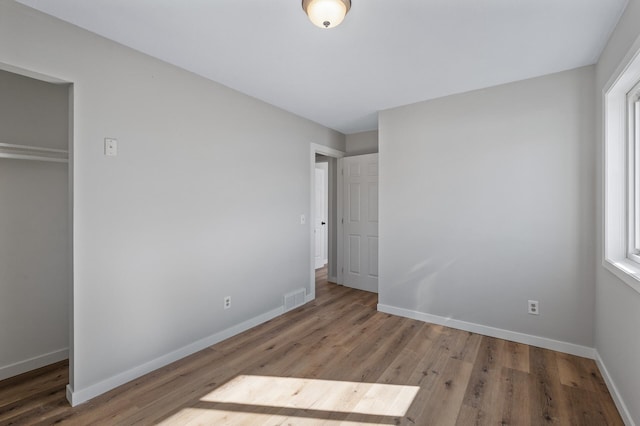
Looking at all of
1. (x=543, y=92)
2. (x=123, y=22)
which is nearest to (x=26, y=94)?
(x=123, y=22)

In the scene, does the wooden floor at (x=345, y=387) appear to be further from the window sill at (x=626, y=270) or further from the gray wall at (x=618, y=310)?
the window sill at (x=626, y=270)

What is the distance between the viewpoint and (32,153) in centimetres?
217

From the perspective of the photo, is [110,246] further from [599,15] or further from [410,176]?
[599,15]

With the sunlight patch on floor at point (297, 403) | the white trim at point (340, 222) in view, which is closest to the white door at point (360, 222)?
the white trim at point (340, 222)

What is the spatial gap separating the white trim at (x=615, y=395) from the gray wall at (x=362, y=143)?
11.1 feet

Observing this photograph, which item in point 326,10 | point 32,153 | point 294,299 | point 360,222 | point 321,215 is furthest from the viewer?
point 321,215

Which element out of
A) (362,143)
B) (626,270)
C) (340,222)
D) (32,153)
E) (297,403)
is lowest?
(297,403)

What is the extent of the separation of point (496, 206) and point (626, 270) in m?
1.21

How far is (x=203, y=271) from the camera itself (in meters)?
2.69

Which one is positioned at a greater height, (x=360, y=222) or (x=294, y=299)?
(x=360, y=222)

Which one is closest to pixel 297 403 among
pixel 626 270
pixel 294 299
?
pixel 294 299

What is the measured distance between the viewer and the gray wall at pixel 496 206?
2510 mm

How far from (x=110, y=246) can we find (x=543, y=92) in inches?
151

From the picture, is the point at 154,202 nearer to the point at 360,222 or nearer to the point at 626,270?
the point at 360,222
